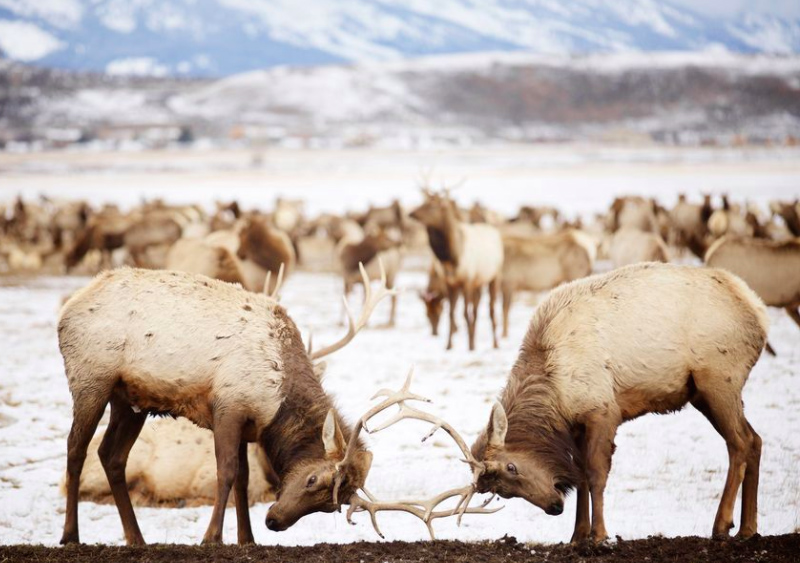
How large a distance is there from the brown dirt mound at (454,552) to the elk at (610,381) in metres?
0.26

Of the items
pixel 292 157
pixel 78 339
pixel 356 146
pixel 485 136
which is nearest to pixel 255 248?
pixel 78 339

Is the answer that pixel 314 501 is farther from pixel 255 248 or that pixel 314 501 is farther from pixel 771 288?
pixel 255 248

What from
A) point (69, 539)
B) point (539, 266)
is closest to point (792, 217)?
point (539, 266)

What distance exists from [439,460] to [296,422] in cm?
191

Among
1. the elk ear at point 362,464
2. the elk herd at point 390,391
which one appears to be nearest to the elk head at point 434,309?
the elk herd at point 390,391

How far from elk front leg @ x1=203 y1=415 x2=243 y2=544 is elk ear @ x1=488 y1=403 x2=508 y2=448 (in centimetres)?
129

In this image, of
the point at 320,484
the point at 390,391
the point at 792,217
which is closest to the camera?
the point at 320,484

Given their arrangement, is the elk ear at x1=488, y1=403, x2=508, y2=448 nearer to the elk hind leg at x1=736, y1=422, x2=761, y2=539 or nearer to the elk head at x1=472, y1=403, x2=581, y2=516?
the elk head at x1=472, y1=403, x2=581, y2=516

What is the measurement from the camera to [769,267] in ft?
31.6

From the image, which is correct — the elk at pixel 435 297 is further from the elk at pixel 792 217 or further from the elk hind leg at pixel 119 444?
the elk at pixel 792 217

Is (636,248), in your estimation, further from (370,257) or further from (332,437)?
(332,437)

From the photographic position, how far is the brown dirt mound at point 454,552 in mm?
4426

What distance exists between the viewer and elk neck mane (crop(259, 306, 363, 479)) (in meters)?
4.94

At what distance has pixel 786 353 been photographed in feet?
32.1
